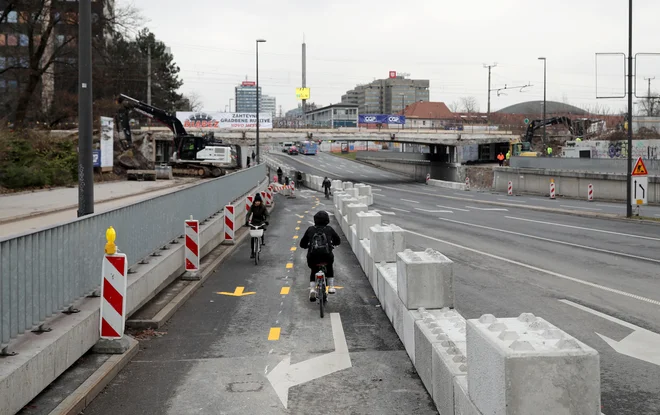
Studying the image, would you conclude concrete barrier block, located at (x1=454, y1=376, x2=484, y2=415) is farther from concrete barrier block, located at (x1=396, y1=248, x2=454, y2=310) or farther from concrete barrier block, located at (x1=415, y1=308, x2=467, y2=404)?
concrete barrier block, located at (x1=396, y1=248, x2=454, y2=310)


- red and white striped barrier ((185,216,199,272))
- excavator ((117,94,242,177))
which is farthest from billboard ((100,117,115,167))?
red and white striped barrier ((185,216,199,272))

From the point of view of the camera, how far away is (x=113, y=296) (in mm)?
8828

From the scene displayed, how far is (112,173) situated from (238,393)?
4448 centimetres

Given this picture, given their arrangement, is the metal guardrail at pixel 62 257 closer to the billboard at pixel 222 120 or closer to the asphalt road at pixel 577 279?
the asphalt road at pixel 577 279

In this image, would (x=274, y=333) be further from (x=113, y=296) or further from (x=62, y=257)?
(x=62, y=257)

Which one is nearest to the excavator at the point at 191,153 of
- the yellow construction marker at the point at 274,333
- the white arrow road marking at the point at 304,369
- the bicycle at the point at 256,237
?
the bicycle at the point at 256,237

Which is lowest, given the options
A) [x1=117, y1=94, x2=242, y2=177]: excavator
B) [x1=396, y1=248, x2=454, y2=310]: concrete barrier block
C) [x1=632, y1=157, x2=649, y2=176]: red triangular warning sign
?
[x1=396, y1=248, x2=454, y2=310]: concrete barrier block

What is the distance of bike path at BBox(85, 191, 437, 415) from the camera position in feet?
23.3

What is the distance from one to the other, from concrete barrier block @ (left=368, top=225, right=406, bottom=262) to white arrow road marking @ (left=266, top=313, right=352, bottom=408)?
333 centimetres

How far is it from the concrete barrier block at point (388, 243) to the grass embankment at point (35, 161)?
25.9 m

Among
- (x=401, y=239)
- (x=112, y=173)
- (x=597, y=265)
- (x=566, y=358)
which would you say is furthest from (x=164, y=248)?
(x=112, y=173)

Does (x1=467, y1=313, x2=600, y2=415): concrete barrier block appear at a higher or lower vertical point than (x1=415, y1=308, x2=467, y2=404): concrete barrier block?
higher

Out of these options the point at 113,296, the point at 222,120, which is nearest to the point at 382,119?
the point at 222,120

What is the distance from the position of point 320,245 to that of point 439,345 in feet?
17.6
